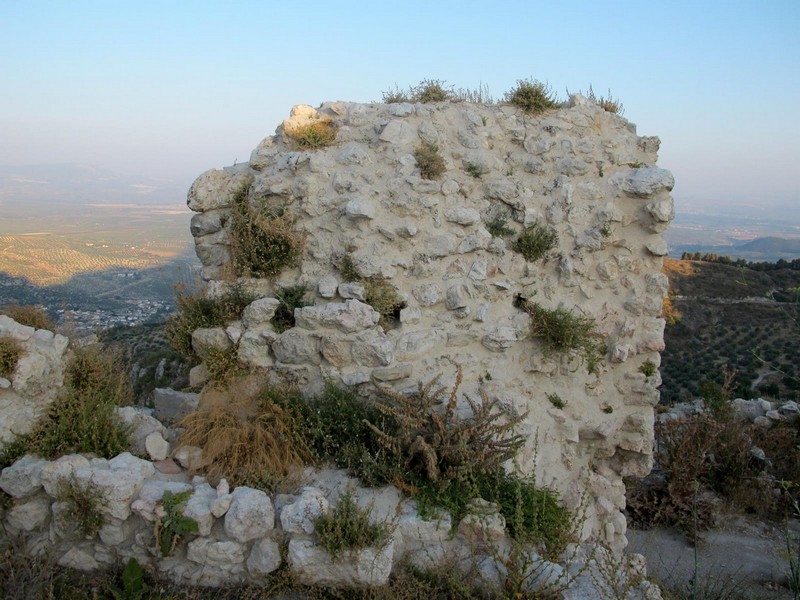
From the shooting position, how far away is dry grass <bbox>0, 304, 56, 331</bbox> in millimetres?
5473

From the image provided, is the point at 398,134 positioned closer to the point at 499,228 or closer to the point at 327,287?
the point at 499,228

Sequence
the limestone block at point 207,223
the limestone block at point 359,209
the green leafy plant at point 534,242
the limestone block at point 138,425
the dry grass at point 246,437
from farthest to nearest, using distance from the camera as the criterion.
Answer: the green leafy plant at point 534,242, the limestone block at point 207,223, the limestone block at point 359,209, the limestone block at point 138,425, the dry grass at point 246,437

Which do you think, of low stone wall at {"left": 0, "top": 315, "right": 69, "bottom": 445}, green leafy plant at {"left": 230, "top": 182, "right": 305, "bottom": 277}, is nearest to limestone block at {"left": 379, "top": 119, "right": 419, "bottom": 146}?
green leafy plant at {"left": 230, "top": 182, "right": 305, "bottom": 277}

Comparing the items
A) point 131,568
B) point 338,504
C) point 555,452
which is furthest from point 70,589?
point 555,452

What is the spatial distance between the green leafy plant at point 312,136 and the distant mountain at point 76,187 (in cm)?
5584

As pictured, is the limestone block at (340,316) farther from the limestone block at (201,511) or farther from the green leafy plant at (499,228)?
the limestone block at (201,511)

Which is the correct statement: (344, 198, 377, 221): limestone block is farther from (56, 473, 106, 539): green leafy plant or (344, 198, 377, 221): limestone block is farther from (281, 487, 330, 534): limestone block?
(56, 473, 106, 539): green leafy plant

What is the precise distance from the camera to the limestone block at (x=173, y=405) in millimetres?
5948

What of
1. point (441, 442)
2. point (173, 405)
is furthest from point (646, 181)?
point (173, 405)

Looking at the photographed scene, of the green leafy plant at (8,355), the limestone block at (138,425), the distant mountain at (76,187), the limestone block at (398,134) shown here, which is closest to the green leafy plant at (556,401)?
the limestone block at (398,134)

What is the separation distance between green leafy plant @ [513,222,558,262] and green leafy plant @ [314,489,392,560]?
3933mm

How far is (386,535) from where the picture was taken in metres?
4.02

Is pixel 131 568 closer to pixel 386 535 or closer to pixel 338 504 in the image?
pixel 338 504

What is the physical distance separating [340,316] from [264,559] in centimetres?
251
